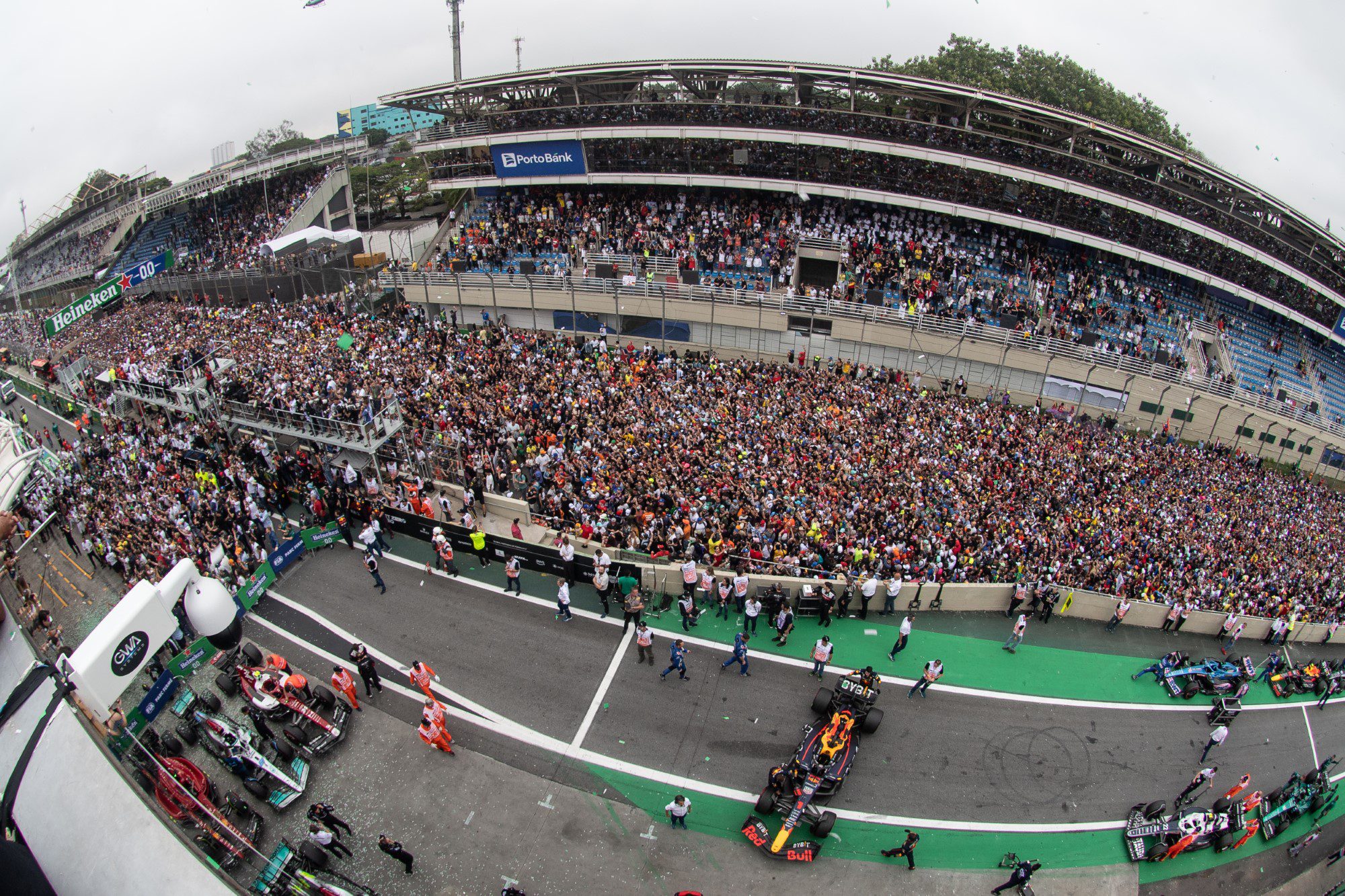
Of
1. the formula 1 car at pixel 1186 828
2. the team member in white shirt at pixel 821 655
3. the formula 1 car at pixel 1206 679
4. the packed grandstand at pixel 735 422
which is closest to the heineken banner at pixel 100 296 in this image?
the packed grandstand at pixel 735 422

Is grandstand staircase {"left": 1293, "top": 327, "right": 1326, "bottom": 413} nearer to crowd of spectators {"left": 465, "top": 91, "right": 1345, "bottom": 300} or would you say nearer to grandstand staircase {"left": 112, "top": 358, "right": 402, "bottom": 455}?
crowd of spectators {"left": 465, "top": 91, "right": 1345, "bottom": 300}

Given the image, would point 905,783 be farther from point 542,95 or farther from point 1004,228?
point 542,95

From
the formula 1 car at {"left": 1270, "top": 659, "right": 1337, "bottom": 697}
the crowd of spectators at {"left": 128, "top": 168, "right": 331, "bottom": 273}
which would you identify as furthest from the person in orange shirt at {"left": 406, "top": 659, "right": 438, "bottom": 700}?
the crowd of spectators at {"left": 128, "top": 168, "right": 331, "bottom": 273}

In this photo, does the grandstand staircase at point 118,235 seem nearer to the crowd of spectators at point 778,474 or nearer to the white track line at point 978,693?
the crowd of spectators at point 778,474

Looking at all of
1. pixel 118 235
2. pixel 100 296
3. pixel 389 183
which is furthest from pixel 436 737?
pixel 118 235

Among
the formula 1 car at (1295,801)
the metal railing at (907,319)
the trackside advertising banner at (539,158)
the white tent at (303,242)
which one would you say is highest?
the trackside advertising banner at (539,158)

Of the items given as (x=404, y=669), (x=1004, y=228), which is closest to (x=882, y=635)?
(x=404, y=669)

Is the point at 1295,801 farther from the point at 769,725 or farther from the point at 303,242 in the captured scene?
the point at 303,242
